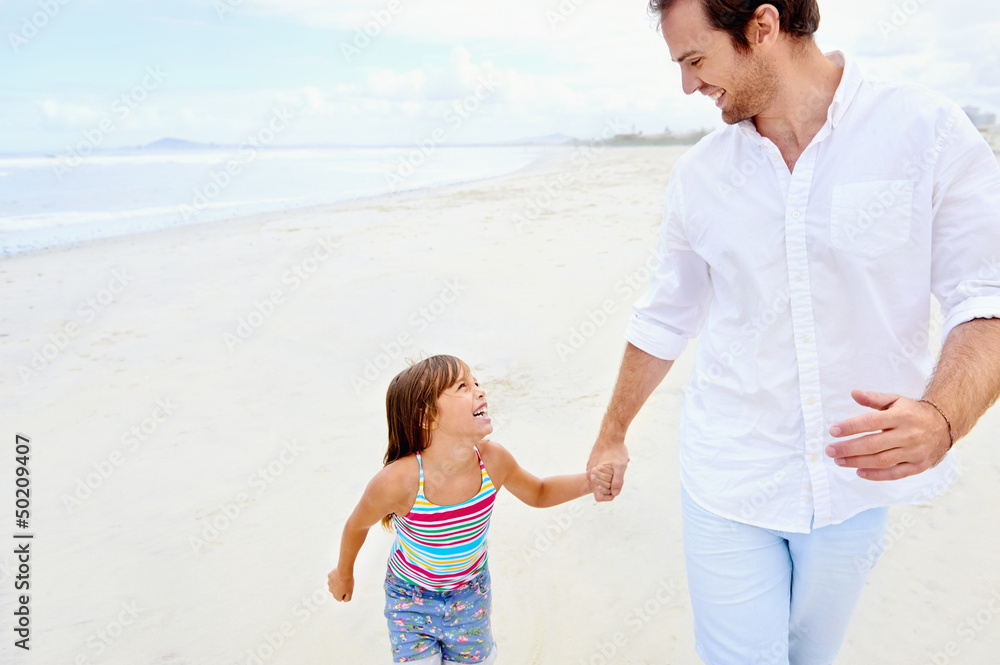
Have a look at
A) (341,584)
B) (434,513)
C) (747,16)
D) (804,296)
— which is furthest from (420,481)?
(747,16)

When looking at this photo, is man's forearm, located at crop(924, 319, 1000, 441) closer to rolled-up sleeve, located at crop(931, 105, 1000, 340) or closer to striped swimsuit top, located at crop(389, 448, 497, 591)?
rolled-up sleeve, located at crop(931, 105, 1000, 340)

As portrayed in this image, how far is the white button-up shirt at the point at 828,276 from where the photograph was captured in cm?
163

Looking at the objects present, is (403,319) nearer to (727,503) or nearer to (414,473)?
(414,473)

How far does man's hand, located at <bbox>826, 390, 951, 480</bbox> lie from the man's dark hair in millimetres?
921

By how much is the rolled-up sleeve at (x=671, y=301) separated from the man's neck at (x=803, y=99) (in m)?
0.36

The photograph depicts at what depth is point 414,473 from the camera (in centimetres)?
217

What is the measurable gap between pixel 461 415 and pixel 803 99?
1.24 metres

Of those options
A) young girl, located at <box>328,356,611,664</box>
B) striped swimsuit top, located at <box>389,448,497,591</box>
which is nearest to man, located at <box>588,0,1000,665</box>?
young girl, located at <box>328,356,611,664</box>

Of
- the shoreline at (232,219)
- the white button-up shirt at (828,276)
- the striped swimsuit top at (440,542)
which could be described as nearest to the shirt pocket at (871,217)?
the white button-up shirt at (828,276)

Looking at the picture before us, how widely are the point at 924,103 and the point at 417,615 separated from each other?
1918 mm

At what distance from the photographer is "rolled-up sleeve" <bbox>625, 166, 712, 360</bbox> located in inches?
83.1

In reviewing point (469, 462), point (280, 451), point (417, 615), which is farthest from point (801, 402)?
point (280, 451)

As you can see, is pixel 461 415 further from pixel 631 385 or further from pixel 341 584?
pixel 341 584

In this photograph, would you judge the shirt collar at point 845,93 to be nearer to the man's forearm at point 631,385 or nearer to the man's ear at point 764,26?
the man's ear at point 764,26
